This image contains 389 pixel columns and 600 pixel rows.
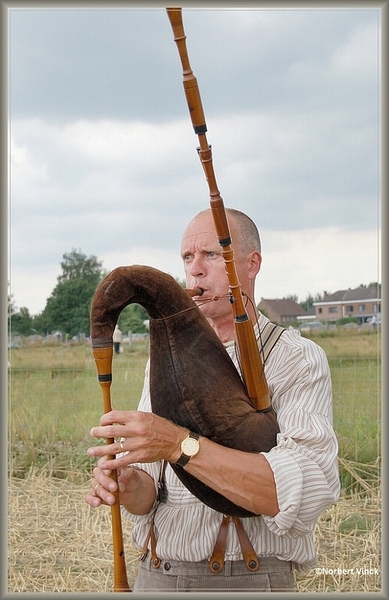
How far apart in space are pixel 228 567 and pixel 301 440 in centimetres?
50

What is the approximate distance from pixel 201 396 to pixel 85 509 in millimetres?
3004

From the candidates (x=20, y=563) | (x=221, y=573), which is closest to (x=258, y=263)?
(x=221, y=573)

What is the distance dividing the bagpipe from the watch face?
7 cm

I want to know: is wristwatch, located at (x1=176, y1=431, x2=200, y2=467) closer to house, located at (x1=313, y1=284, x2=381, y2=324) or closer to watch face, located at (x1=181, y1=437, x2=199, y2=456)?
watch face, located at (x1=181, y1=437, x2=199, y2=456)

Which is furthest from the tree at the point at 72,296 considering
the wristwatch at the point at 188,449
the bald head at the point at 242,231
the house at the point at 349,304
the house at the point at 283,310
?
the wristwatch at the point at 188,449

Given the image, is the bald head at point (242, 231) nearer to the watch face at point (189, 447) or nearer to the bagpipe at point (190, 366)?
the bagpipe at point (190, 366)

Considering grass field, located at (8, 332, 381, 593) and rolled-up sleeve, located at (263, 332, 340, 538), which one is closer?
rolled-up sleeve, located at (263, 332, 340, 538)

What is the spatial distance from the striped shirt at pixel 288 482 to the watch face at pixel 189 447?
193mm

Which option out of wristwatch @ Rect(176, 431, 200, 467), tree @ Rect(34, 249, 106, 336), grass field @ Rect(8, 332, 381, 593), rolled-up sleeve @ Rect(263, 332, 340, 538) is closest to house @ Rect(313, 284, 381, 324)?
grass field @ Rect(8, 332, 381, 593)

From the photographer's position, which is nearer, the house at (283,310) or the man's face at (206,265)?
the man's face at (206,265)

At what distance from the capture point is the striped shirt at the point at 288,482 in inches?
67.5

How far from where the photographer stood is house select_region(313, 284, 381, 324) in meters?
3.98

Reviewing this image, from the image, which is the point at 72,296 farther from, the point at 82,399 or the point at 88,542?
the point at 88,542

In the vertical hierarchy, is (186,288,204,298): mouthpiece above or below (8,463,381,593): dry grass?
above
